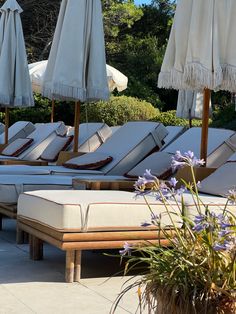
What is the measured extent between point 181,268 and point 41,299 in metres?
1.33

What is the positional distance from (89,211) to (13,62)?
18.5ft

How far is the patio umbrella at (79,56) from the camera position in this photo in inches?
261

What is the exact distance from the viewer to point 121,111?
15312 millimetres

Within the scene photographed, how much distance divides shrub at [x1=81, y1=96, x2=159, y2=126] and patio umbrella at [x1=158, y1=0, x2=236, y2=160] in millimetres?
10357

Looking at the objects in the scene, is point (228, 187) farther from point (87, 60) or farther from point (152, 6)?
point (152, 6)

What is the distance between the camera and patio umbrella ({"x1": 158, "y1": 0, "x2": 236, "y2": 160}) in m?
4.51

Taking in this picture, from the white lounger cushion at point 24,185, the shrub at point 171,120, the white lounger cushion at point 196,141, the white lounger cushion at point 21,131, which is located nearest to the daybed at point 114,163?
the white lounger cushion at point 24,185

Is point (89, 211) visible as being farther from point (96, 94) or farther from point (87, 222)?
point (96, 94)

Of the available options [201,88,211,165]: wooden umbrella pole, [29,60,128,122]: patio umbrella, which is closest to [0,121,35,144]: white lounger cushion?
[29,60,128,122]: patio umbrella

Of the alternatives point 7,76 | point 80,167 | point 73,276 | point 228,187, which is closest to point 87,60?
point 80,167

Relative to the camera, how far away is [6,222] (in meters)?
5.61

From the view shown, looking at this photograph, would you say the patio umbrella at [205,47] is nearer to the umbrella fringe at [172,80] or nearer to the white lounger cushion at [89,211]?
the umbrella fringe at [172,80]

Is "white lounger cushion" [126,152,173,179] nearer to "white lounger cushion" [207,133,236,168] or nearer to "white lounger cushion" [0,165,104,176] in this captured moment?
"white lounger cushion" [207,133,236,168]

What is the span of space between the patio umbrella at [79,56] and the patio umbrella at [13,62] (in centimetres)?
170
